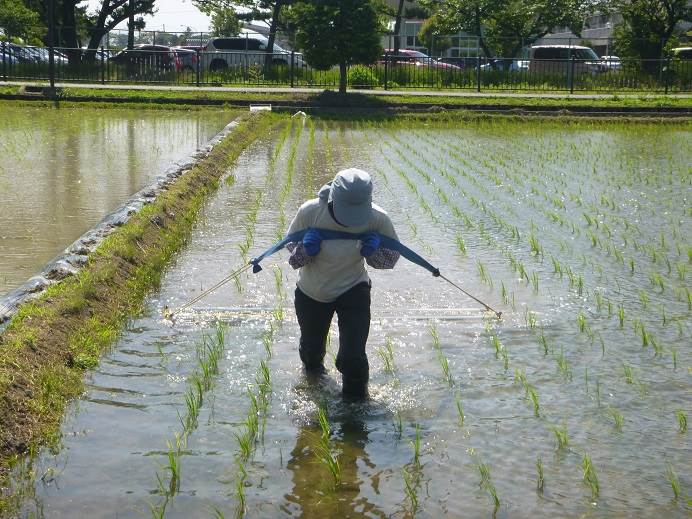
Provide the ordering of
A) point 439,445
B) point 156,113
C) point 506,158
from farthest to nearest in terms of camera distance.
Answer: point 156,113 → point 506,158 → point 439,445

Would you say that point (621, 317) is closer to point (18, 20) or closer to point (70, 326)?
point (70, 326)

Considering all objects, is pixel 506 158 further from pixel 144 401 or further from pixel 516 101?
pixel 144 401

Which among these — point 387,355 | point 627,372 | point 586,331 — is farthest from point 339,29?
point 627,372

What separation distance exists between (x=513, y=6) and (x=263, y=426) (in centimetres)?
3038

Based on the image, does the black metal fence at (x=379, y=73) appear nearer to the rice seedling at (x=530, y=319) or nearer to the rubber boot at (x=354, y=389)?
the rice seedling at (x=530, y=319)

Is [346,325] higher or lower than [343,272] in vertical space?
lower

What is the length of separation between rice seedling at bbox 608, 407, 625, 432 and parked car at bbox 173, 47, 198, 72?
25.0m

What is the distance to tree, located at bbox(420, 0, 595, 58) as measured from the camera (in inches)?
1284

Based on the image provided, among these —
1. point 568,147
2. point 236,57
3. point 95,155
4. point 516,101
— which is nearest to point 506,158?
point 568,147

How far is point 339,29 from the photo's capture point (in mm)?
23484

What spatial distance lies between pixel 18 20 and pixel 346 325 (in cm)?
3239

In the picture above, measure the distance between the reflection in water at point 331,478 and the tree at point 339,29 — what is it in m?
19.7

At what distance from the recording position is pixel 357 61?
78.5 ft

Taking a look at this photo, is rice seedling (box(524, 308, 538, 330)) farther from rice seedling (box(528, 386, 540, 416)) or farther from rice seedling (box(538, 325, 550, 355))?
rice seedling (box(528, 386, 540, 416))
